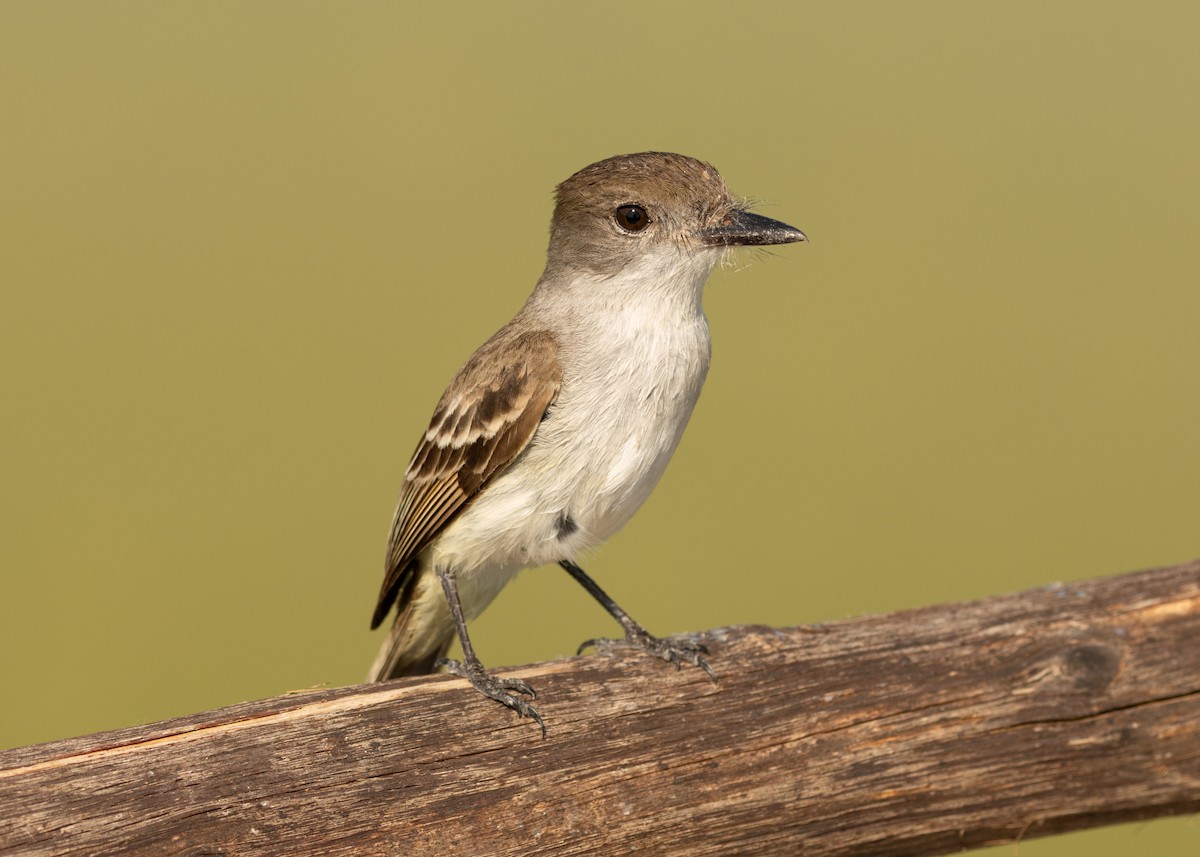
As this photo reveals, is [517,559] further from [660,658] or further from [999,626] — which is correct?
[999,626]

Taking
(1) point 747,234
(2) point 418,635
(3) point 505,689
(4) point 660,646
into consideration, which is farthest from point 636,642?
(1) point 747,234

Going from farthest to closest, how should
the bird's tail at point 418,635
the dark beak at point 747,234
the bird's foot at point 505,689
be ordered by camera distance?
the bird's tail at point 418,635 → the dark beak at point 747,234 → the bird's foot at point 505,689

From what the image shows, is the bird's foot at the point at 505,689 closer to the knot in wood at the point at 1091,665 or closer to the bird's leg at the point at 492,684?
the bird's leg at the point at 492,684

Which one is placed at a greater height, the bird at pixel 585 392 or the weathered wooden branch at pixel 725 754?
the bird at pixel 585 392

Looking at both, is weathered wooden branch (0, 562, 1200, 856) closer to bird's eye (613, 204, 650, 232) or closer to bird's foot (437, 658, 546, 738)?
bird's foot (437, 658, 546, 738)

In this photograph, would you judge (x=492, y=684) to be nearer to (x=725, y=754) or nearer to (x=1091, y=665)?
(x=725, y=754)

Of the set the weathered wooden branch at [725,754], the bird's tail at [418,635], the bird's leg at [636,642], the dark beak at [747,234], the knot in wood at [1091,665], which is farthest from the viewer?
the bird's tail at [418,635]

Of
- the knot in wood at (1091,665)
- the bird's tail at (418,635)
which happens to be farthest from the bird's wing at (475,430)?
the knot in wood at (1091,665)

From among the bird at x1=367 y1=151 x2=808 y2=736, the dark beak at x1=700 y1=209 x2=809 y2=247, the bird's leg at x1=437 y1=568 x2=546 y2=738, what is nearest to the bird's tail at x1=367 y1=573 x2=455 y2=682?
Answer: the bird at x1=367 y1=151 x2=808 y2=736
